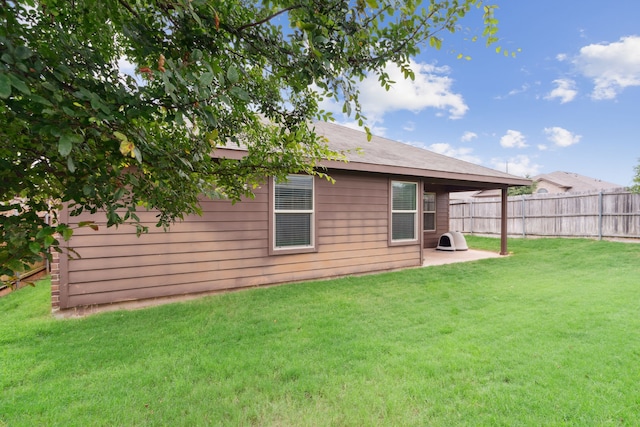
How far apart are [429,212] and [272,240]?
23.2 ft

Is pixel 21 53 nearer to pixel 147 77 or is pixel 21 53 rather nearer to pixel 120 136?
pixel 120 136

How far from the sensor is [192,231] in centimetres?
467

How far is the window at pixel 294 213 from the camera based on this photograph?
5.35m

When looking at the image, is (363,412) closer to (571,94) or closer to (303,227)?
(303,227)

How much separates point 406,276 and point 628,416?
13.2 feet

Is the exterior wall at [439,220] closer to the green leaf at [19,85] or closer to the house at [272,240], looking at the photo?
the house at [272,240]

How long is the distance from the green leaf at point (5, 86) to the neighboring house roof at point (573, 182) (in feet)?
97.1

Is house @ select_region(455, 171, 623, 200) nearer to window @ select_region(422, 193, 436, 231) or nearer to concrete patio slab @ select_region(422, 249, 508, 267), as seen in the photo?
window @ select_region(422, 193, 436, 231)

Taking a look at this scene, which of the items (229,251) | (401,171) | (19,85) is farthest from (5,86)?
(401,171)

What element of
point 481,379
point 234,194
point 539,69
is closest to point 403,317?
point 481,379

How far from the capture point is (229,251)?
4.95 m

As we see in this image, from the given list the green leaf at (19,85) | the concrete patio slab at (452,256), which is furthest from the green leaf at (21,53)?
the concrete patio slab at (452,256)

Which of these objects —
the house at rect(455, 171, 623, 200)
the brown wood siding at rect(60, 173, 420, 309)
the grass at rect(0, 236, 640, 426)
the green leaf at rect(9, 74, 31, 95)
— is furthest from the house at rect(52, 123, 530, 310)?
the house at rect(455, 171, 623, 200)

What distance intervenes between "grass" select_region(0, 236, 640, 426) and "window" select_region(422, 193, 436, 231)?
591cm
